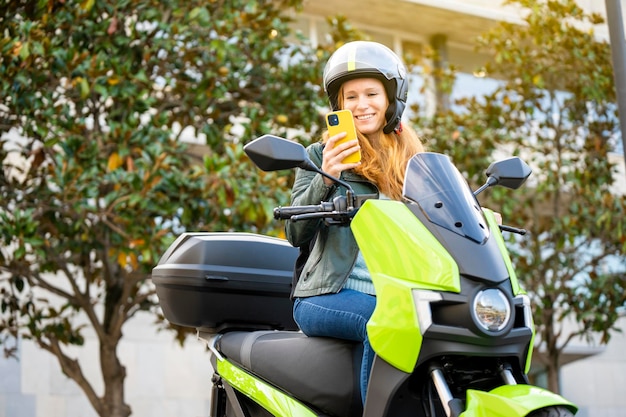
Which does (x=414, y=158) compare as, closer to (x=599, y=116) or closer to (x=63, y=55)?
(x=63, y=55)

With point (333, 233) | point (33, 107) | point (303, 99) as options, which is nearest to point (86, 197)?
point (33, 107)

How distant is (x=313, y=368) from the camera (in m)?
3.14

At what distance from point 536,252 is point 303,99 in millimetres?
3588

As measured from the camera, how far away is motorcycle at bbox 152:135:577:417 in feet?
8.27

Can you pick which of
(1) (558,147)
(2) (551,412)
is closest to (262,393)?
(2) (551,412)

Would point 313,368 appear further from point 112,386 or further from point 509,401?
Answer: point 112,386

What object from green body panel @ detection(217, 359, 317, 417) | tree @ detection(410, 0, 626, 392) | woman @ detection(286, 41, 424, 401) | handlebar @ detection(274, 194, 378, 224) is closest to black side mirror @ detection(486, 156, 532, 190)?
woman @ detection(286, 41, 424, 401)

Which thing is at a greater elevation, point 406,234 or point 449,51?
point 449,51

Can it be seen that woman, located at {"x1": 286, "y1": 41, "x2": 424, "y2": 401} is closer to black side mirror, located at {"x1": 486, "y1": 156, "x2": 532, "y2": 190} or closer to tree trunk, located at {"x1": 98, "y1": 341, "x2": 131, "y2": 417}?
black side mirror, located at {"x1": 486, "y1": 156, "x2": 532, "y2": 190}

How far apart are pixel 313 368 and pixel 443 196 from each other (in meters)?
0.83

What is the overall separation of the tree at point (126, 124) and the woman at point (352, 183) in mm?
3578

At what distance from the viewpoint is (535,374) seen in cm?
1578

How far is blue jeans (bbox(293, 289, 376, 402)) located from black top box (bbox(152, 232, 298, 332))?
2.97 feet

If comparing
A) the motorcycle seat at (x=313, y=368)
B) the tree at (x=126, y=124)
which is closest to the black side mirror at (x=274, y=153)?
the motorcycle seat at (x=313, y=368)
